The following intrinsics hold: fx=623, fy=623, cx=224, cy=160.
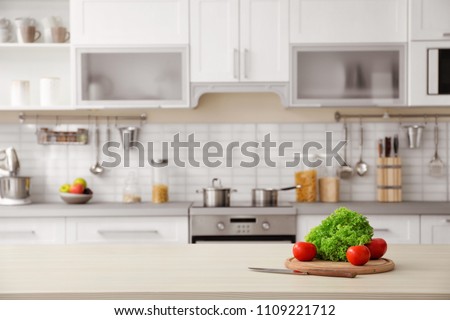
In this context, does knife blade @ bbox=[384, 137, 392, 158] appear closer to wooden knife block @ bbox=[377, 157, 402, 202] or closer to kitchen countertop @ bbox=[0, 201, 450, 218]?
wooden knife block @ bbox=[377, 157, 402, 202]

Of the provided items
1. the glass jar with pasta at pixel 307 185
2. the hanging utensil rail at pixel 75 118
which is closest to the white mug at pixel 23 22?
the hanging utensil rail at pixel 75 118

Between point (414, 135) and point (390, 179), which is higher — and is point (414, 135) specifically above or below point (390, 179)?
above

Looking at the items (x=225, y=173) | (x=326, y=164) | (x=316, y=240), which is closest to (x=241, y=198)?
(x=225, y=173)

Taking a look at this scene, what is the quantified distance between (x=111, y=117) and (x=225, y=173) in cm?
92

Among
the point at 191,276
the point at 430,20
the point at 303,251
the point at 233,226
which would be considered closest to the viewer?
the point at 191,276

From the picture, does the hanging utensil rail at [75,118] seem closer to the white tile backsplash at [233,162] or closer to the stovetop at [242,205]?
the white tile backsplash at [233,162]

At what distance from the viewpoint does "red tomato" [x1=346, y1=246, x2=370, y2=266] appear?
2008 millimetres

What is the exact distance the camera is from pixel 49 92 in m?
4.23

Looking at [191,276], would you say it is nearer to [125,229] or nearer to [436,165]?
[125,229]

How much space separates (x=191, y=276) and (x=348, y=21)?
2.62 metres

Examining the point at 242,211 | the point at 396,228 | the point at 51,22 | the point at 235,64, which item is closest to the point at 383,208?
the point at 396,228

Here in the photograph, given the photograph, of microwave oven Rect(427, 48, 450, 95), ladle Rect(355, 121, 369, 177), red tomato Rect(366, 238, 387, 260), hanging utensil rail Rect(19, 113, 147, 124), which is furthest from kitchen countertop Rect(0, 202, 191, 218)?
red tomato Rect(366, 238, 387, 260)

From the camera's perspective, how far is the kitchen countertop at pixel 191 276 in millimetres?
1755

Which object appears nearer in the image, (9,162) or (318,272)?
(318,272)
